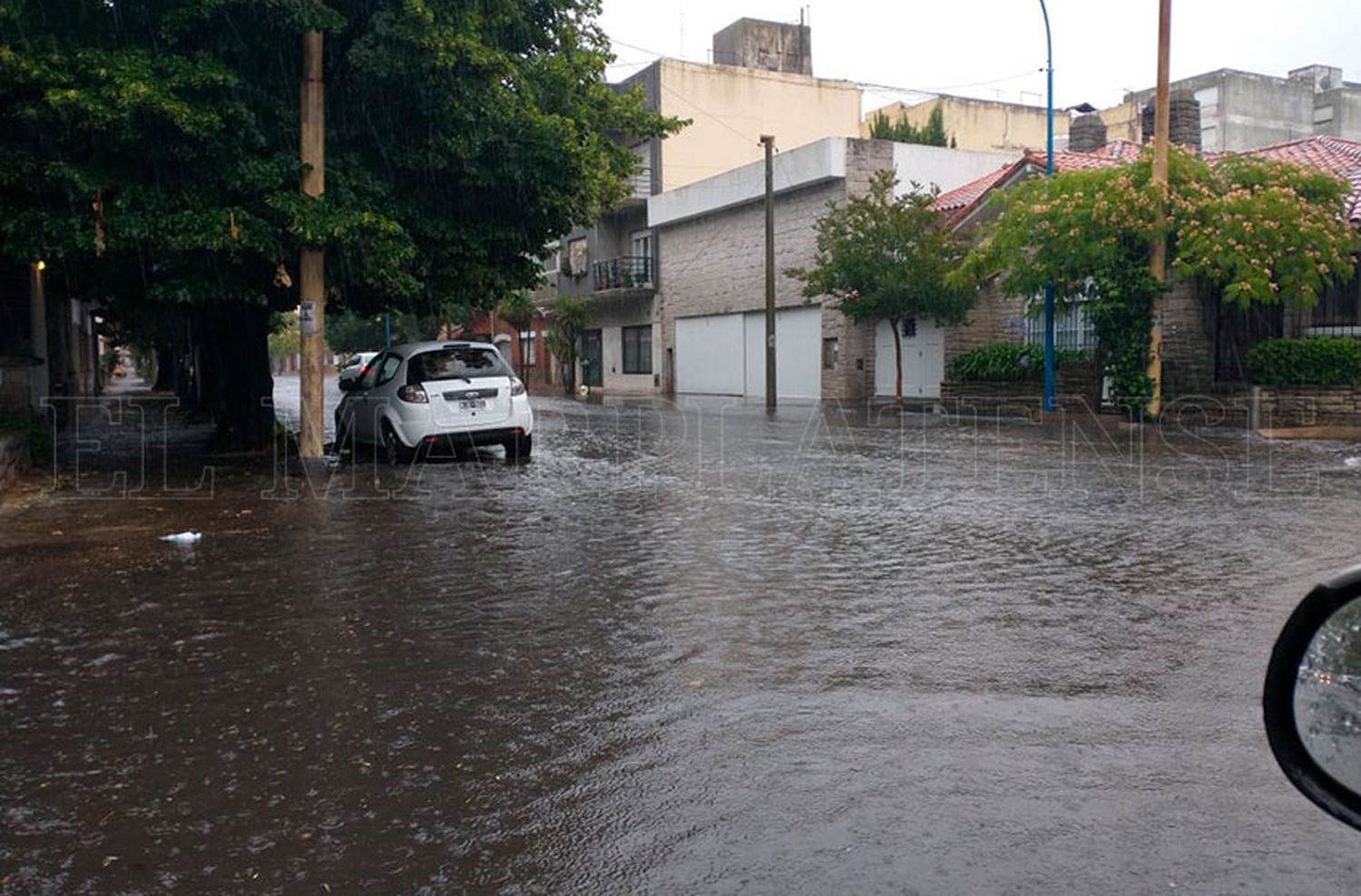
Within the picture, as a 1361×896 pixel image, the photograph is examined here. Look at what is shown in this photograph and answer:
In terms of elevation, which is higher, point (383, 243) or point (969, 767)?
point (383, 243)

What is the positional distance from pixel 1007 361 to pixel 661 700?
944 inches

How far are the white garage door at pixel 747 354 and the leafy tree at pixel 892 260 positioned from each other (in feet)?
18.6

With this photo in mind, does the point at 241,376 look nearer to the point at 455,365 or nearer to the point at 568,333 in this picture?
the point at 455,365

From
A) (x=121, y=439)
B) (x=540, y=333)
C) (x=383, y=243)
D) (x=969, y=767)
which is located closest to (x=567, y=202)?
(x=383, y=243)

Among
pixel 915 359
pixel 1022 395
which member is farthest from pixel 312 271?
pixel 915 359

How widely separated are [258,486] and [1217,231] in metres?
16.3

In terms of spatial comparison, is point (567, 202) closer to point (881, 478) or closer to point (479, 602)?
point (881, 478)

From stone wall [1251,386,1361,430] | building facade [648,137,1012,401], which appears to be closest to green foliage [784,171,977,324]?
building facade [648,137,1012,401]

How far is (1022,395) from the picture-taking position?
27500 millimetres

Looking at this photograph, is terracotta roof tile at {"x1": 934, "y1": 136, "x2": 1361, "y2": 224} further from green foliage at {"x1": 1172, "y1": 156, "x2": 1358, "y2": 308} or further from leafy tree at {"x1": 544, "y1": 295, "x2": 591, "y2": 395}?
leafy tree at {"x1": 544, "y1": 295, "x2": 591, "y2": 395}

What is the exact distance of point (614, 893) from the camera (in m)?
3.49

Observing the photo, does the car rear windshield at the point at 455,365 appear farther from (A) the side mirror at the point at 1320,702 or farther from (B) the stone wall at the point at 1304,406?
(B) the stone wall at the point at 1304,406

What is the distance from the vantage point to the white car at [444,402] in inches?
605

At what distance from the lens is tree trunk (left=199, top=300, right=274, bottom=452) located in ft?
56.0
